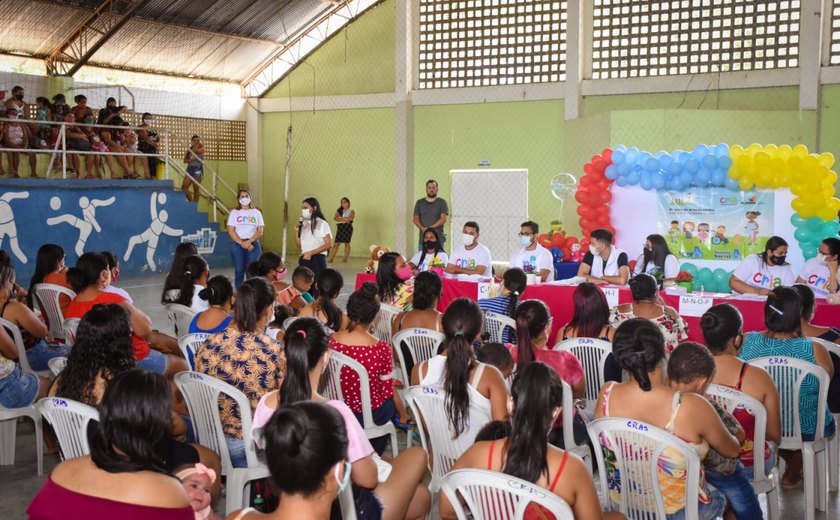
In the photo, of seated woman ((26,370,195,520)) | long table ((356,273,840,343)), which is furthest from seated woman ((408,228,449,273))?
seated woman ((26,370,195,520))

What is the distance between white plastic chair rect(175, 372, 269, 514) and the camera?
3.67 metres

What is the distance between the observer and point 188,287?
6082 mm

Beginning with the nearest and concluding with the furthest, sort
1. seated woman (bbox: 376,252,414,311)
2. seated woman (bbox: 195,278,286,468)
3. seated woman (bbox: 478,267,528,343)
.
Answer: seated woman (bbox: 195,278,286,468) → seated woman (bbox: 478,267,528,343) → seated woman (bbox: 376,252,414,311)

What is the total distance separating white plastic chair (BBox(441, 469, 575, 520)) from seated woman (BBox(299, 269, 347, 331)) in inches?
91.0

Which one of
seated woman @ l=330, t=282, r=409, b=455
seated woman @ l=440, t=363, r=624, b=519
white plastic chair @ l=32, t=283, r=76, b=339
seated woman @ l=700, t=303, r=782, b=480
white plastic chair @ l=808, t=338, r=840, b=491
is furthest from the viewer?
white plastic chair @ l=32, t=283, r=76, b=339

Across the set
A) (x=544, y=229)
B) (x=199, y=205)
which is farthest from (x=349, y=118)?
(x=544, y=229)

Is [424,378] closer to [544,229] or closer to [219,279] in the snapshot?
[219,279]

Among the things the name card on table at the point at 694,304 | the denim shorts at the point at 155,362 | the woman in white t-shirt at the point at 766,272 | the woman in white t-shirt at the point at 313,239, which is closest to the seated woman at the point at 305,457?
the denim shorts at the point at 155,362

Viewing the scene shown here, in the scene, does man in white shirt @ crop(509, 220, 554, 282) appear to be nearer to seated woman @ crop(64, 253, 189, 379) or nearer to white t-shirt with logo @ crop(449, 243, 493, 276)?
Result: white t-shirt with logo @ crop(449, 243, 493, 276)

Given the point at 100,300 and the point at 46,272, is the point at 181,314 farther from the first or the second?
the point at 46,272

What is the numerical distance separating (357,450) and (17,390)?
2556mm

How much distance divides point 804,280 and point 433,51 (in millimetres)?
10660

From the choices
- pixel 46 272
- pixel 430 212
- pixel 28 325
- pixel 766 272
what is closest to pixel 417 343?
pixel 28 325

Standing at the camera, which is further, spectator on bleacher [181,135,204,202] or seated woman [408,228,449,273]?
spectator on bleacher [181,135,204,202]
